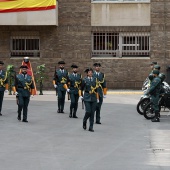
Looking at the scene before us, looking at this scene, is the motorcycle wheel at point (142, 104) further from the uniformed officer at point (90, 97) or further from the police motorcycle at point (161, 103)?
the uniformed officer at point (90, 97)

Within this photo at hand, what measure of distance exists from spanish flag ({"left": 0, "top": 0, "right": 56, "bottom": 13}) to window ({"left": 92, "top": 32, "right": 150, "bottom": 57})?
326cm

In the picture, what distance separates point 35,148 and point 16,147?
0.43 meters

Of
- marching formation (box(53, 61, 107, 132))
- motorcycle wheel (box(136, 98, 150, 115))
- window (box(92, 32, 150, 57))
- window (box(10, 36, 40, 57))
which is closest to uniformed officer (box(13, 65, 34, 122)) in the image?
marching formation (box(53, 61, 107, 132))

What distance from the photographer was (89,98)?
48.0 ft

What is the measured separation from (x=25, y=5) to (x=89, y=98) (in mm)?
16618

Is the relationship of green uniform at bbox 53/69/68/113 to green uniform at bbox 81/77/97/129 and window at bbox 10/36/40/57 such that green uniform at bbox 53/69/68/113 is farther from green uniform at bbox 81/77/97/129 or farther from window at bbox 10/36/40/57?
window at bbox 10/36/40/57

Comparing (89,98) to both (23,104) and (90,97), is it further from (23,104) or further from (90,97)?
(23,104)

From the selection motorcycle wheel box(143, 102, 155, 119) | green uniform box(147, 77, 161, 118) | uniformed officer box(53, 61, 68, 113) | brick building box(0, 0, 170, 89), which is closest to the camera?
green uniform box(147, 77, 161, 118)

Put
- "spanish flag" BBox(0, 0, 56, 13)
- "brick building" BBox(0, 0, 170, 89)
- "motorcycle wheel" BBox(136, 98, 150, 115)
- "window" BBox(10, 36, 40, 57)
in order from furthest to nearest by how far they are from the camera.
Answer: "window" BBox(10, 36, 40, 57) < "brick building" BBox(0, 0, 170, 89) < "spanish flag" BBox(0, 0, 56, 13) < "motorcycle wheel" BBox(136, 98, 150, 115)

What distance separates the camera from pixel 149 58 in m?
31.3

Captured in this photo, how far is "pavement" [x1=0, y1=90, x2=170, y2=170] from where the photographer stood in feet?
33.2

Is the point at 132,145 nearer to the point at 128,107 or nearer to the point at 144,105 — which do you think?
the point at 144,105

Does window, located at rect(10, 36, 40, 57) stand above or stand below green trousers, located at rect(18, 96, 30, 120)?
above

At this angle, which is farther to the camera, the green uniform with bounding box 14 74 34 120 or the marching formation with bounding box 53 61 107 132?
the green uniform with bounding box 14 74 34 120
